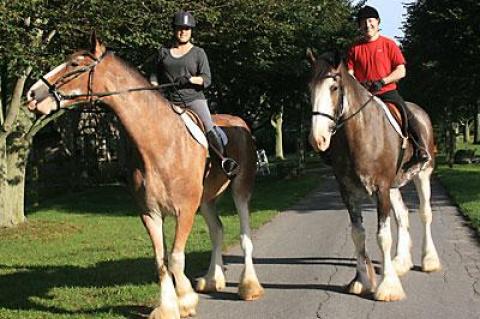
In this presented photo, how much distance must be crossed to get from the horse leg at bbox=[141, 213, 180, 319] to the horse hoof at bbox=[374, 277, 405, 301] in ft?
7.81

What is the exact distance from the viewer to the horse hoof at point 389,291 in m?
7.12

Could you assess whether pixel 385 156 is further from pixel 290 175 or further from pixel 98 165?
pixel 98 165

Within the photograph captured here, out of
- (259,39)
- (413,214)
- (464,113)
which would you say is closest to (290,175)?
(259,39)

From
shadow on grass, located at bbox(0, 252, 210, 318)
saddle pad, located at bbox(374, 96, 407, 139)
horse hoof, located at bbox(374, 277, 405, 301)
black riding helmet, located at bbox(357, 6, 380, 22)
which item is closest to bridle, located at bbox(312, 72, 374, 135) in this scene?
saddle pad, located at bbox(374, 96, 407, 139)

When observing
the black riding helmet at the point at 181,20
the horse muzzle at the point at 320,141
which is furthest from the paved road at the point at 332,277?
the black riding helmet at the point at 181,20

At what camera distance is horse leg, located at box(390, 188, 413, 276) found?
847 cm

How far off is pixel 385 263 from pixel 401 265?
4.06 feet

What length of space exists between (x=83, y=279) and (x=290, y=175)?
20476 mm

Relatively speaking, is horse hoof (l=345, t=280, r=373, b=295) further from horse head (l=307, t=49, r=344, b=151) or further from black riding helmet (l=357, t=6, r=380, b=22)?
black riding helmet (l=357, t=6, r=380, b=22)

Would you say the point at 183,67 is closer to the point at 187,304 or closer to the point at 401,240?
the point at 187,304

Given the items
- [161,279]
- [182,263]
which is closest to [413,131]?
[182,263]

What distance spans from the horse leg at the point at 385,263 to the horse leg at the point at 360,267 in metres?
0.30

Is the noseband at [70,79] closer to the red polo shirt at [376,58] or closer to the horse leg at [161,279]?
the horse leg at [161,279]

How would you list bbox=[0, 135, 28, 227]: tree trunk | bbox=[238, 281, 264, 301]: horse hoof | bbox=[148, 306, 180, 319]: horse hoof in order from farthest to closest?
bbox=[0, 135, 28, 227]: tree trunk → bbox=[238, 281, 264, 301]: horse hoof → bbox=[148, 306, 180, 319]: horse hoof
